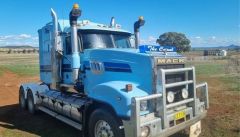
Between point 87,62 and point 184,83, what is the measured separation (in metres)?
2.76

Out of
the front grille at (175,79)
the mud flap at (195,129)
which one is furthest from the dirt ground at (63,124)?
the front grille at (175,79)

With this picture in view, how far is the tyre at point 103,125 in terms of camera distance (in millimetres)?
6191

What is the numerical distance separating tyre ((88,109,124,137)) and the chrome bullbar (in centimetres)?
53

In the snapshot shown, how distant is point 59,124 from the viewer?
32.2 ft

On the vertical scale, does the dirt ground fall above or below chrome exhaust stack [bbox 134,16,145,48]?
below

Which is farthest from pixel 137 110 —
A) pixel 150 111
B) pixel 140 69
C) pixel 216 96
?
pixel 216 96

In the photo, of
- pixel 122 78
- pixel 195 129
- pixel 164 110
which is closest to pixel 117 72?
pixel 122 78

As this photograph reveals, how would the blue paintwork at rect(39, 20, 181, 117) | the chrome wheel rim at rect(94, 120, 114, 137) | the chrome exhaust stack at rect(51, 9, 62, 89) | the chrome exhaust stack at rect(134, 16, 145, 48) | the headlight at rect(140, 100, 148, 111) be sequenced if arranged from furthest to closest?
the chrome exhaust stack at rect(134, 16, 145, 48) → the chrome exhaust stack at rect(51, 9, 62, 89) → the chrome wheel rim at rect(94, 120, 114, 137) → the blue paintwork at rect(39, 20, 181, 117) → the headlight at rect(140, 100, 148, 111)

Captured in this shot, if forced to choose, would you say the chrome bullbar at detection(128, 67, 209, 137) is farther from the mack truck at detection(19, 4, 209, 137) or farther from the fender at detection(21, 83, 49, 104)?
the fender at detection(21, 83, 49, 104)

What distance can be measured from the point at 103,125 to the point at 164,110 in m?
1.47

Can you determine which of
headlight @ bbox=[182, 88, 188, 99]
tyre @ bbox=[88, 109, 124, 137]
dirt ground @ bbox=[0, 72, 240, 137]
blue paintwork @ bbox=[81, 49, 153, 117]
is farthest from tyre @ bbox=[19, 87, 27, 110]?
headlight @ bbox=[182, 88, 188, 99]

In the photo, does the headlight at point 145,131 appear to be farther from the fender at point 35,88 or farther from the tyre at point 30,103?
the tyre at point 30,103

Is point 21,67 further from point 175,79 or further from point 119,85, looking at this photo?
point 175,79

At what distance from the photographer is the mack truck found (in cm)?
601
